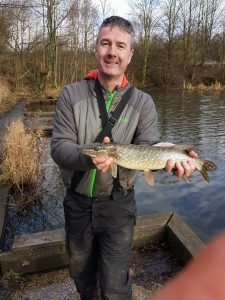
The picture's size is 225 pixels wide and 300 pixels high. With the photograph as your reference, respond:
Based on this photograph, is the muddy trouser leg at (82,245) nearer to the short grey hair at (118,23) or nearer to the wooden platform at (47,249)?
the wooden platform at (47,249)

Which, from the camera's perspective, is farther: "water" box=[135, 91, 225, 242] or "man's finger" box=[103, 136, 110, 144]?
"water" box=[135, 91, 225, 242]

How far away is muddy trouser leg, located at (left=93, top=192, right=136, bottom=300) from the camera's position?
314 centimetres

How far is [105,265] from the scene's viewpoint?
10.3ft

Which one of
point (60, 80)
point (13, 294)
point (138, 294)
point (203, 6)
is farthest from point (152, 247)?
point (203, 6)

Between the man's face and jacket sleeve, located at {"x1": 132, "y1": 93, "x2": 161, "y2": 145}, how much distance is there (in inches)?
15.8

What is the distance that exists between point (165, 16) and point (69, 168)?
43.2 m

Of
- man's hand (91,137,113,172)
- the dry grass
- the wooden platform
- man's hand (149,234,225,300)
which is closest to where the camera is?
man's hand (149,234,225,300)

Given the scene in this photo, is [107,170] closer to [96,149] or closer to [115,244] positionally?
[96,149]

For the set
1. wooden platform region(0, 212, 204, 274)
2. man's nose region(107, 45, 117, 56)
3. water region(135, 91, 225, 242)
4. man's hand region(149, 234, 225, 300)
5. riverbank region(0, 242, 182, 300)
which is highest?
man's nose region(107, 45, 117, 56)

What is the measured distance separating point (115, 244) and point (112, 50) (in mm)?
1760

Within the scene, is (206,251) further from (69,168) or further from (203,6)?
(203,6)

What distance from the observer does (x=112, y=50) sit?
3053 millimetres

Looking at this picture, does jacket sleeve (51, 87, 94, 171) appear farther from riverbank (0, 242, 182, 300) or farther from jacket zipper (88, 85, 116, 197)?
riverbank (0, 242, 182, 300)

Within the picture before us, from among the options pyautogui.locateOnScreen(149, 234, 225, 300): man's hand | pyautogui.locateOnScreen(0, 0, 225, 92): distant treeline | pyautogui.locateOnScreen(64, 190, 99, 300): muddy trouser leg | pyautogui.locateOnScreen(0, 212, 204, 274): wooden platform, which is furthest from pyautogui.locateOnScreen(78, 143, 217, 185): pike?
pyautogui.locateOnScreen(0, 0, 225, 92): distant treeline
